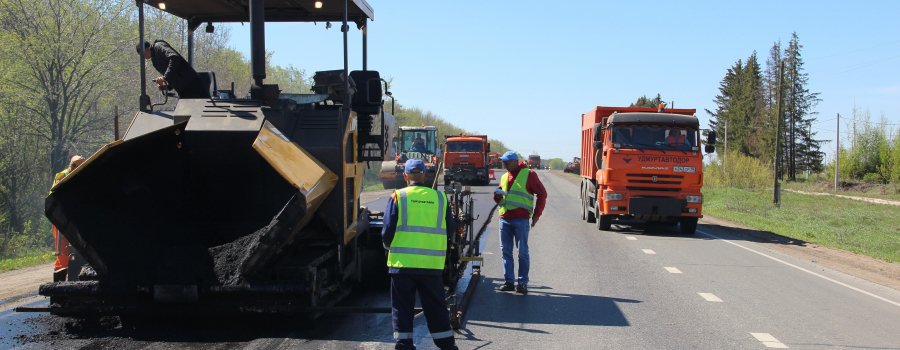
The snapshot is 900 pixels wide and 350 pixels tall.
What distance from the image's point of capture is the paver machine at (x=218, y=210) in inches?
244

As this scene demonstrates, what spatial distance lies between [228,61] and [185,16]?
2165cm

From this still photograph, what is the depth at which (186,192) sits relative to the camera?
696 cm

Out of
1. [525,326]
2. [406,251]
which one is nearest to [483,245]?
[525,326]

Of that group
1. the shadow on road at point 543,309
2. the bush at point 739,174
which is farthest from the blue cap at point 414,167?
the bush at point 739,174

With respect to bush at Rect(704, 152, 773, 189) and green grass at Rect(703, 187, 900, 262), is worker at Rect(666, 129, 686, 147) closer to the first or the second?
green grass at Rect(703, 187, 900, 262)

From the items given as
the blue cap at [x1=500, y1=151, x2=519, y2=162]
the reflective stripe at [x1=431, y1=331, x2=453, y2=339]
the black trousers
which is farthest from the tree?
the reflective stripe at [x1=431, y1=331, x2=453, y2=339]

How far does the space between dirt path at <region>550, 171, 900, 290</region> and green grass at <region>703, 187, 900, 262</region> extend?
0.71 m

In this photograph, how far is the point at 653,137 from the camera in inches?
687

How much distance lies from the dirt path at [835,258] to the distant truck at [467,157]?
69.3 ft

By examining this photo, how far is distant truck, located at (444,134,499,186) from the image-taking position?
39.9 m

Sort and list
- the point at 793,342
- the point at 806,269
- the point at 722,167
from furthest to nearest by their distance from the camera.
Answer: the point at 722,167
the point at 806,269
the point at 793,342

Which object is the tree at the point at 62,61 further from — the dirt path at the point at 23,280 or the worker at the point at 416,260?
the worker at the point at 416,260

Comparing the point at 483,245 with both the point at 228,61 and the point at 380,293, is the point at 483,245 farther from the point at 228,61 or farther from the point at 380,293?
the point at 228,61

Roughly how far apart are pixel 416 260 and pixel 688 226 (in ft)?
43.8
